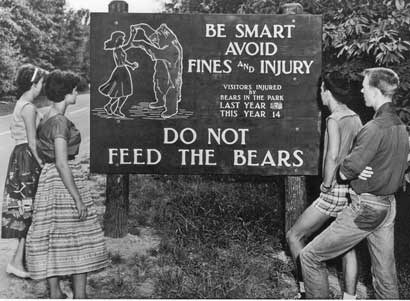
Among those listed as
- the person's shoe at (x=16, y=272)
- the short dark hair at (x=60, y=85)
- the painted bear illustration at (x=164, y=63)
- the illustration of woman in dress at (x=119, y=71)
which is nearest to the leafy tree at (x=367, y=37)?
the painted bear illustration at (x=164, y=63)

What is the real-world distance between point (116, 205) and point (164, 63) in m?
1.51

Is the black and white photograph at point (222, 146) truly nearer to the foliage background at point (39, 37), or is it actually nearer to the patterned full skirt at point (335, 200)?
the patterned full skirt at point (335, 200)

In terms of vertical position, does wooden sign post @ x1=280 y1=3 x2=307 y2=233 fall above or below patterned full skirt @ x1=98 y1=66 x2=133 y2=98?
below

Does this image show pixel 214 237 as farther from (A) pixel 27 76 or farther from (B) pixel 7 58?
(B) pixel 7 58

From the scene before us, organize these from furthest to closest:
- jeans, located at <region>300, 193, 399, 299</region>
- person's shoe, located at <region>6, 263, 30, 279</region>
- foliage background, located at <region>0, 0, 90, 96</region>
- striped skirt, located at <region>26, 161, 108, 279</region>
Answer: foliage background, located at <region>0, 0, 90, 96</region>, person's shoe, located at <region>6, 263, 30, 279</region>, striped skirt, located at <region>26, 161, 108, 279</region>, jeans, located at <region>300, 193, 399, 299</region>

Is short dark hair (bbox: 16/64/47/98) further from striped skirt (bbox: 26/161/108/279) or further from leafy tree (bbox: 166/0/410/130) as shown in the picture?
leafy tree (bbox: 166/0/410/130)

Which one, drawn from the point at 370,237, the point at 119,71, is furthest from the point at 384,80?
the point at 119,71

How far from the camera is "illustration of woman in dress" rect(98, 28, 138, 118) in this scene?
3900 mm

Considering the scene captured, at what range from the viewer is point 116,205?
4.75 metres

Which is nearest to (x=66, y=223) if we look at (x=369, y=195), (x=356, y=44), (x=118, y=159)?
(x=118, y=159)

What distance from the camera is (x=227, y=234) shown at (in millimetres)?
4680

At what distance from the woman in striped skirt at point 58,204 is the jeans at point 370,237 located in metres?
1.46

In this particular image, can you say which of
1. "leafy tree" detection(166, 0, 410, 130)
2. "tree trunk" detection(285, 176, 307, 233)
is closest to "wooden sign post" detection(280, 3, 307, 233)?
"tree trunk" detection(285, 176, 307, 233)

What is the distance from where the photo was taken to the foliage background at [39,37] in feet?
32.4
